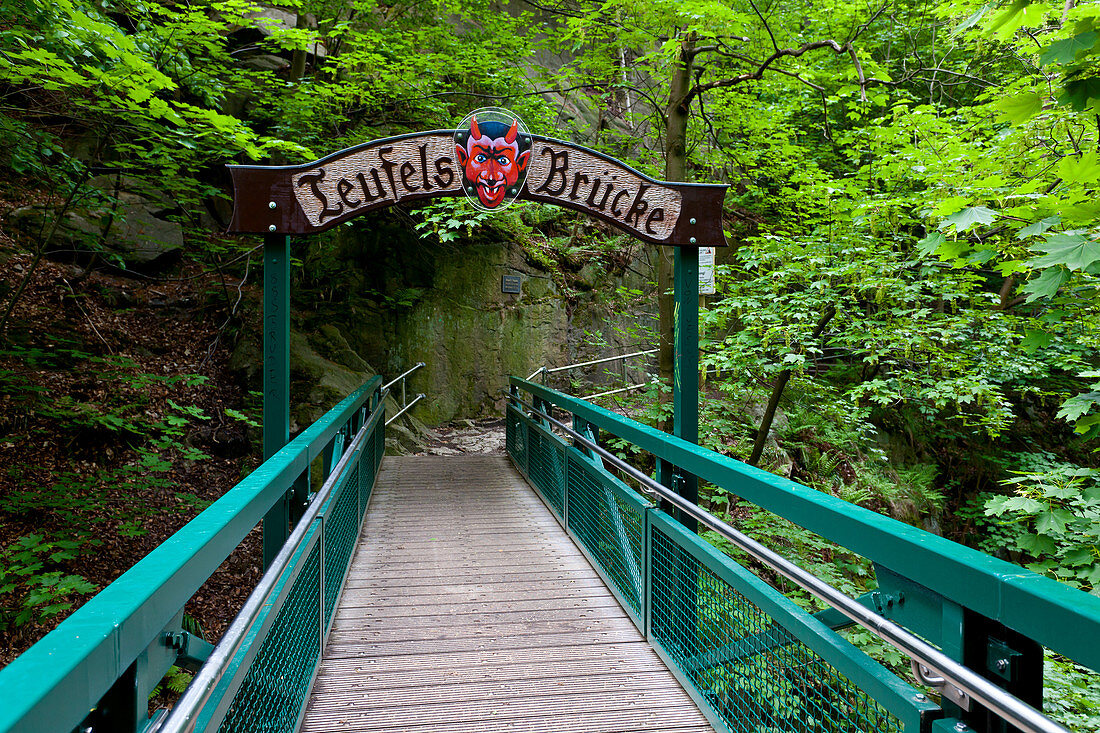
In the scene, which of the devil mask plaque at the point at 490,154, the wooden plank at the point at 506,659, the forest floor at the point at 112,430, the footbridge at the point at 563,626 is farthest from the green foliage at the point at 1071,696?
the forest floor at the point at 112,430

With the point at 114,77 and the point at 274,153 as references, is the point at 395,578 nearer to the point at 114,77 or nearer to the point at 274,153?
the point at 114,77

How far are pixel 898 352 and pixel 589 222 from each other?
8.22 meters

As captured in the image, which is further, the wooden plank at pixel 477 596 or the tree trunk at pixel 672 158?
the tree trunk at pixel 672 158

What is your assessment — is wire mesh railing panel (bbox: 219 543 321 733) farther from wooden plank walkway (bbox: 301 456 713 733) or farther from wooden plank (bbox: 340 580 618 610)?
wooden plank (bbox: 340 580 618 610)

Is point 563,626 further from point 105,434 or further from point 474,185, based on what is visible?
point 105,434

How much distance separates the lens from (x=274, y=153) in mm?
10586

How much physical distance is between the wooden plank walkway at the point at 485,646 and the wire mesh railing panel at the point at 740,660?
15 centimetres

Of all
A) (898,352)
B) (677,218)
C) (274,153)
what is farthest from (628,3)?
(274,153)

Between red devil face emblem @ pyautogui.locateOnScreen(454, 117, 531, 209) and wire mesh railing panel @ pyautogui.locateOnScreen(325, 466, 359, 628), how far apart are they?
2098mm

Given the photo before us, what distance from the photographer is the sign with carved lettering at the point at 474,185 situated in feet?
13.5

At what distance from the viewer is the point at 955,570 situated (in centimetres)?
142

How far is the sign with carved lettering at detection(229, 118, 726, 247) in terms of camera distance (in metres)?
4.11

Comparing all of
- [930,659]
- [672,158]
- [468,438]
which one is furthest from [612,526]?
[468,438]

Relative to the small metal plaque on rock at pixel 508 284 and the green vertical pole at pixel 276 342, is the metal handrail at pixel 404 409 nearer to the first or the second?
the small metal plaque on rock at pixel 508 284
